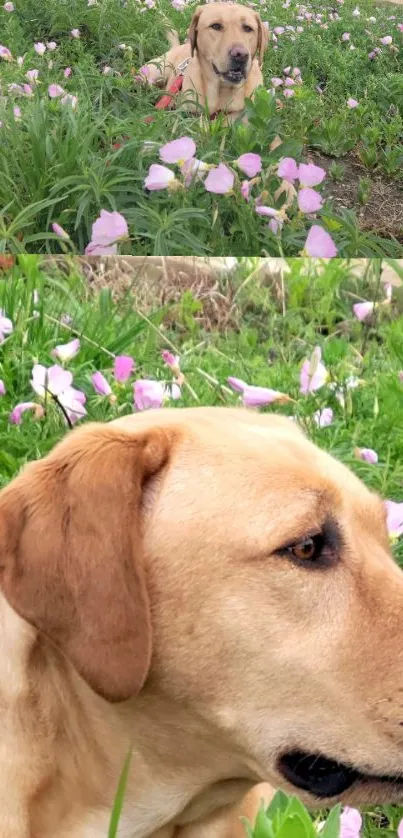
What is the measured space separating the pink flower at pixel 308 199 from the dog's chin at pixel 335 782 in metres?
2.56

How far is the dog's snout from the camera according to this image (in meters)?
7.30

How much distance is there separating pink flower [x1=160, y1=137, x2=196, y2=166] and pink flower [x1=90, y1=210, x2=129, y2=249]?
19.3 inches

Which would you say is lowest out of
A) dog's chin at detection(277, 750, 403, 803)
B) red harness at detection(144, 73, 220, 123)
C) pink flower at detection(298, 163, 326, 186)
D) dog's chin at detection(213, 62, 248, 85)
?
dog's chin at detection(213, 62, 248, 85)

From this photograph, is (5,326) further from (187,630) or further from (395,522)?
(187,630)

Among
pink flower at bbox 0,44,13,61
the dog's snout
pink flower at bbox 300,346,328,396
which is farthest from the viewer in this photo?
the dog's snout

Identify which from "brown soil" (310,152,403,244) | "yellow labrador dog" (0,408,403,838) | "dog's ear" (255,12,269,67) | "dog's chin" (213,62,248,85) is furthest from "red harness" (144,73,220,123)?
"yellow labrador dog" (0,408,403,838)

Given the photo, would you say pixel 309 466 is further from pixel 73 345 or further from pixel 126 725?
pixel 73 345

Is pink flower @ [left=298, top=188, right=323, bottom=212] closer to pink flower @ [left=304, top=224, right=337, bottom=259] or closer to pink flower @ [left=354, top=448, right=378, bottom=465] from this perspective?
pink flower @ [left=304, top=224, right=337, bottom=259]

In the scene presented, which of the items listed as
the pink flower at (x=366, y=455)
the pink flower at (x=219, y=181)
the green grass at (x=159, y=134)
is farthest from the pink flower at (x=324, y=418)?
the green grass at (x=159, y=134)

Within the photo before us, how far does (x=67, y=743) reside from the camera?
5.63ft

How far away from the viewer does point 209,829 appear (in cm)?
190

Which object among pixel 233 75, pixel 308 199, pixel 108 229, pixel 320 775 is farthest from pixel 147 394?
pixel 233 75

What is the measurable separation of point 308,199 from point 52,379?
161 cm

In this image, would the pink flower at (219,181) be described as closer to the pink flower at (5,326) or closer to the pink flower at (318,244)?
the pink flower at (318,244)
